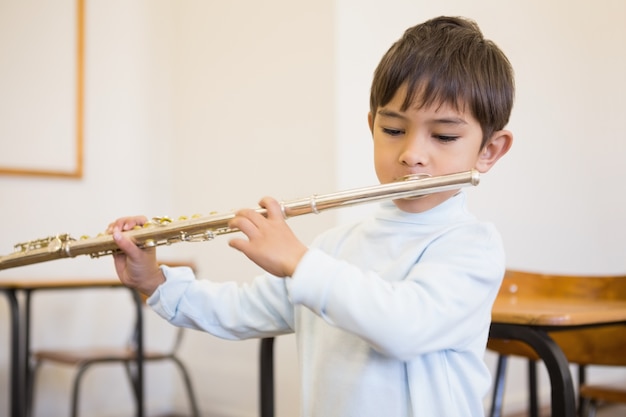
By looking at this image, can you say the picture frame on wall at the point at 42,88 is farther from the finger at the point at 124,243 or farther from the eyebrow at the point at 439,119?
the eyebrow at the point at 439,119

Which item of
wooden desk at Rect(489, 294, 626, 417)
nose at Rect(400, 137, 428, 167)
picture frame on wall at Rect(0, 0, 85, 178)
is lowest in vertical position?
Result: wooden desk at Rect(489, 294, 626, 417)

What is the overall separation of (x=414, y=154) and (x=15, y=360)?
1795mm

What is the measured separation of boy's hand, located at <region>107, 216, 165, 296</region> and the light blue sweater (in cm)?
2

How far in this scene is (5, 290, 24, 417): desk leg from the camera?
2307mm

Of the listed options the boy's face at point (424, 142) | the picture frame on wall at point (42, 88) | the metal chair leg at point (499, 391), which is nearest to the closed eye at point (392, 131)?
the boy's face at point (424, 142)

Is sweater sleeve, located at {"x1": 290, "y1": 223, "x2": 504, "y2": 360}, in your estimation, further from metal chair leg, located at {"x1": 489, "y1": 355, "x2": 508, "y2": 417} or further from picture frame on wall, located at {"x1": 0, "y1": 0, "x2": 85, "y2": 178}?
picture frame on wall, located at {"x1": 0, "y1": 0, "x2": 85, "y2": 178}

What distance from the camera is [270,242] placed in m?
0.92

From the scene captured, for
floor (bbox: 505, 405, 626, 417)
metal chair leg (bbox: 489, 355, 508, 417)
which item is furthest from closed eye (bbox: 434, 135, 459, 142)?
floor (bbox: 505, 405, 626, 417)

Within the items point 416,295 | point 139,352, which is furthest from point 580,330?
point 139,352

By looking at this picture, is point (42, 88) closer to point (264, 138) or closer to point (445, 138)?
point (264, 138)

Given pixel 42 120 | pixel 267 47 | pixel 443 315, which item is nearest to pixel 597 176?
pixel 267 47

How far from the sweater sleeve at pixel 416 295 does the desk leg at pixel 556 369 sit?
9.1 inches

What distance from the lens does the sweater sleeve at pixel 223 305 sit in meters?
1.14

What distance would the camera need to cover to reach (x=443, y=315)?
2.98 ft
